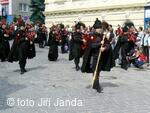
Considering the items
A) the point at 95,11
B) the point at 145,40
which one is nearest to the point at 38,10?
the point at 95,11

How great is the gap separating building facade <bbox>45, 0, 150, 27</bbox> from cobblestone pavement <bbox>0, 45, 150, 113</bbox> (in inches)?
545

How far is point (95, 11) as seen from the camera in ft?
114

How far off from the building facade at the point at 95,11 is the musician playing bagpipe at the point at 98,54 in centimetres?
1802

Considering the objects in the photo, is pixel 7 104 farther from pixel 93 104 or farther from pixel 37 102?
pixel 93 104

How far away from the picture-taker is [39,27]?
32.8m

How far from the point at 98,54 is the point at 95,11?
76.3 feet

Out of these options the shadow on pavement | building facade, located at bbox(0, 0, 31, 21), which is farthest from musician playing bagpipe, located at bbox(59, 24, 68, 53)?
A: building facade, located at bbox(0, 0, 31, 21)

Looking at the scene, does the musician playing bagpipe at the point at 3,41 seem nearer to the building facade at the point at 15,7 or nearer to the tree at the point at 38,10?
the tree at the point at 38,10

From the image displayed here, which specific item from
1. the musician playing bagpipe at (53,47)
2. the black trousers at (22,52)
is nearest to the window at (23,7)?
the musician playing bagpipe at (53,47)

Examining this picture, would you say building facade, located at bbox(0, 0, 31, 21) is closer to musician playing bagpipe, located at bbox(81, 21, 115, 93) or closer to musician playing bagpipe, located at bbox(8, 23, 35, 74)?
musician playing bagpipe, located at bbox(8, 23, 35, 74)

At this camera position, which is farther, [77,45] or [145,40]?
[145,40]

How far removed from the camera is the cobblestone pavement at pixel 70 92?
967 cm

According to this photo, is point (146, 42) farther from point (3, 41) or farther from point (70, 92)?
point (70, 92)

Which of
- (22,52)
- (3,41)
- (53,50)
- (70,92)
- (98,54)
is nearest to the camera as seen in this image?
(70,92)
